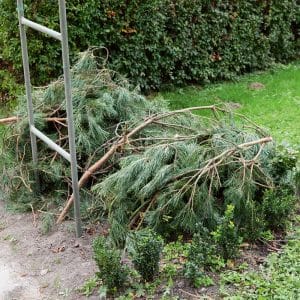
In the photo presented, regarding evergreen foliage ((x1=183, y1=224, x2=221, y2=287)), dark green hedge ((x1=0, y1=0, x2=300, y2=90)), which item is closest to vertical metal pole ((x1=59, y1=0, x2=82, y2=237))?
evergreen foliage ((x1=183, y1=224, x2=221, y2=287))

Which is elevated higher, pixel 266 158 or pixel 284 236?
pixel 266 158

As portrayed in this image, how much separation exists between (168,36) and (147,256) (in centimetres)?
479

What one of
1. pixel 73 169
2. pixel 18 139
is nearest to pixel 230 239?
pixel 73 169

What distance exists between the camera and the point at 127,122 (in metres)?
5.00

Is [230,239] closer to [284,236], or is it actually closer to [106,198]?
[284,236]

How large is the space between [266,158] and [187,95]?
12.0 ft

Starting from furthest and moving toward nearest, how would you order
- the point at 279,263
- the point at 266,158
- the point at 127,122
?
the point at 127,122 → the point at 266,158 → the point at 279,263

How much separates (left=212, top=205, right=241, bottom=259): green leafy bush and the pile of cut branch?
9.8 inches

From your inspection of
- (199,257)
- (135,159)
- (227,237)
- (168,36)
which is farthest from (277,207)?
(168,36)

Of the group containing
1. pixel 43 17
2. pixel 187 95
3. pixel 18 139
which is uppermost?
pixel 43 17

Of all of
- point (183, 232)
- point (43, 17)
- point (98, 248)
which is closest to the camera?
point (98, 248)

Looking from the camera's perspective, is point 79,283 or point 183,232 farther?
point 183,232

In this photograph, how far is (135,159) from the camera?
4.49 m

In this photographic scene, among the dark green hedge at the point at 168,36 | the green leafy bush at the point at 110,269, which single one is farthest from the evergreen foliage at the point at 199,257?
the dark green hedge at the point at 168,36
